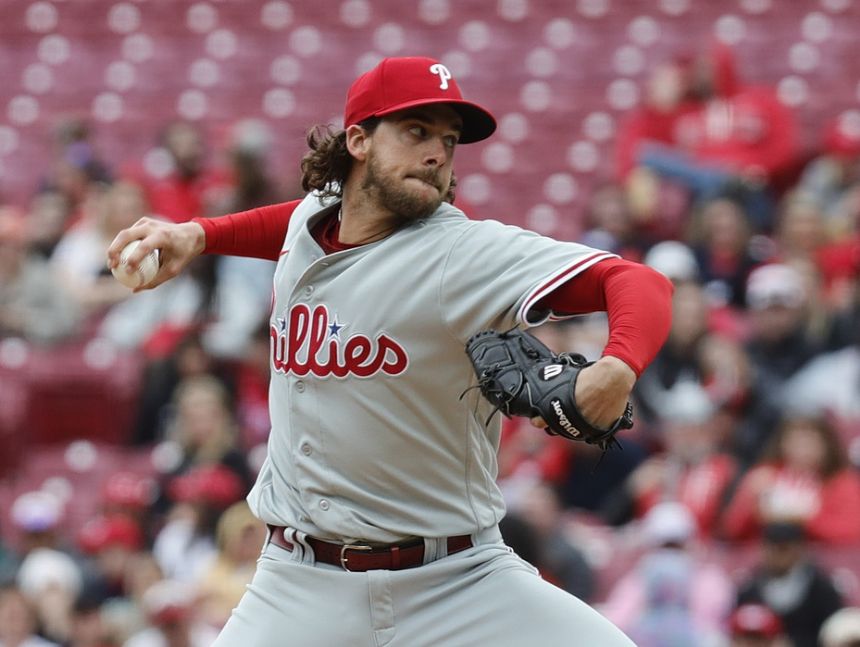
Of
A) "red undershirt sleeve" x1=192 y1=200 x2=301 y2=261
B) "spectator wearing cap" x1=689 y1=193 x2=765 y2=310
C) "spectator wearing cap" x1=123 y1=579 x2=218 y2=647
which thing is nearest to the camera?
"red undershirt sleeve" x1=192 y1=200 x2=301 y2=261

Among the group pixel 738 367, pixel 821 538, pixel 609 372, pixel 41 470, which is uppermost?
pixel 609 372

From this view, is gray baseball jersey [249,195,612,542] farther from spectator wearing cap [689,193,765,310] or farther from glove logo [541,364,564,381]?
spectator wearing cap [689,193,765,310]

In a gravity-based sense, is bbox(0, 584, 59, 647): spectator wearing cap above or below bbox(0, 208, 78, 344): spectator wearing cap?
below

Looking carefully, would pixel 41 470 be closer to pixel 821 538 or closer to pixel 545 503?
pixel 545 503

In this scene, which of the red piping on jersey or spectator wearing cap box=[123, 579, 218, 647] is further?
spectator wearing cap box=[123, 579, 218, 647]

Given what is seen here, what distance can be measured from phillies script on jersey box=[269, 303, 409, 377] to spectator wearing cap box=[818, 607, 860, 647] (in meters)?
2.71

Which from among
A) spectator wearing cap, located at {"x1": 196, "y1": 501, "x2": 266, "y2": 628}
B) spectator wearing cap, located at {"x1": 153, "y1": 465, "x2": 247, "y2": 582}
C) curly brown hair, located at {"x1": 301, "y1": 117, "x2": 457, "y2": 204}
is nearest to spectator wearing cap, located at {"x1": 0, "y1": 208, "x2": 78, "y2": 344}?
spectator wearing cap, located at {"x1": 153, "y1": 465, "x2": 247, "y2": 582}

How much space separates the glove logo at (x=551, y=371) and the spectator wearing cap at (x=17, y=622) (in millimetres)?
4260

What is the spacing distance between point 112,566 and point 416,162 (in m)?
4.00

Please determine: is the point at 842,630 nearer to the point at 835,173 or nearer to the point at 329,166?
the point at 329,166

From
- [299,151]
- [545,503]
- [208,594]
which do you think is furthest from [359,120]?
[299,151]

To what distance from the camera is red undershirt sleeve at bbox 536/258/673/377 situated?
2.77 metres

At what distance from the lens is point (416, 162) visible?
10.7 feet

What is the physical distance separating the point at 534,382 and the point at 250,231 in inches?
41.9
